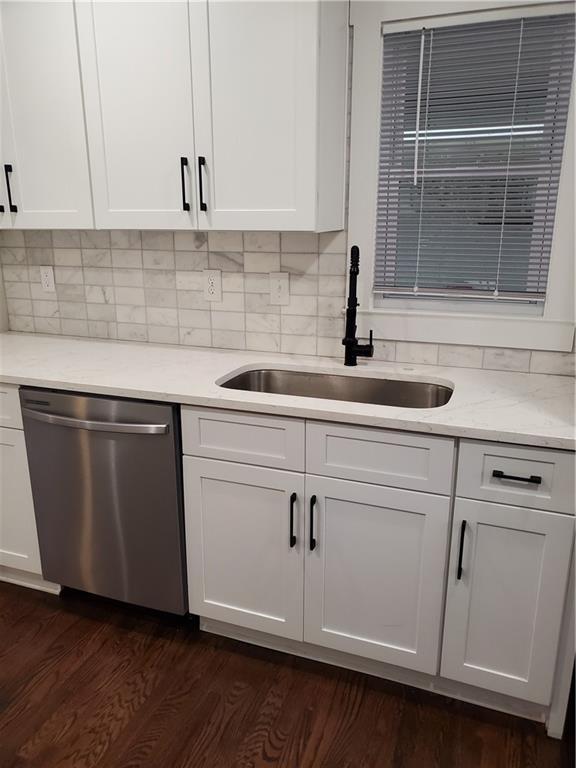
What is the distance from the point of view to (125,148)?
1889 mm

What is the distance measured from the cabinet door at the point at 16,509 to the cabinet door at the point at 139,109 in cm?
92

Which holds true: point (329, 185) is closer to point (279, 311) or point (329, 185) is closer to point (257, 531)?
point (279, 311)

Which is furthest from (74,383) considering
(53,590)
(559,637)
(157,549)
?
(559,637)

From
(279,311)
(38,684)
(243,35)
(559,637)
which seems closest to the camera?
(559,637)

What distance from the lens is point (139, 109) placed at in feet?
6.02

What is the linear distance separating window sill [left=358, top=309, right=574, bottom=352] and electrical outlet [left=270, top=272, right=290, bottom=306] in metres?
0.30

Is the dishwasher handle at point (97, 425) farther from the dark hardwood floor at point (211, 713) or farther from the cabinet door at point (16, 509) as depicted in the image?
the dark hardwood floor at point (211, 713)

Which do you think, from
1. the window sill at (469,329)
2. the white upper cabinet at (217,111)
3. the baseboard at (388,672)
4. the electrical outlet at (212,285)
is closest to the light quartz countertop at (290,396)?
the window sill at (469,329)

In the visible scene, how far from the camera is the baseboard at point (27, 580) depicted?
2207 mm

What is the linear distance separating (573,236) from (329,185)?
31.7 inches

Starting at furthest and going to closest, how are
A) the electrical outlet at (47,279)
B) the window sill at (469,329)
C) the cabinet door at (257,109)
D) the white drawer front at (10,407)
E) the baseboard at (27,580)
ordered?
1. the electrical outlet at (47,279)
2. the baseboard at (27,580)
3. the white drawer front at (10,407)
4. the window sill at (469,329)
5. the cabinet door at (257,109)

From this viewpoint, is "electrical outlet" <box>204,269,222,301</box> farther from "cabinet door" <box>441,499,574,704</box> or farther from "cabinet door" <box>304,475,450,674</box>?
"cabinet door" <box>441,499,574,704</box>

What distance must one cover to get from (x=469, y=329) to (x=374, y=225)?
507 mm

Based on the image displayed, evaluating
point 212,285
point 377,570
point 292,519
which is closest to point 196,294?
point 212,285
